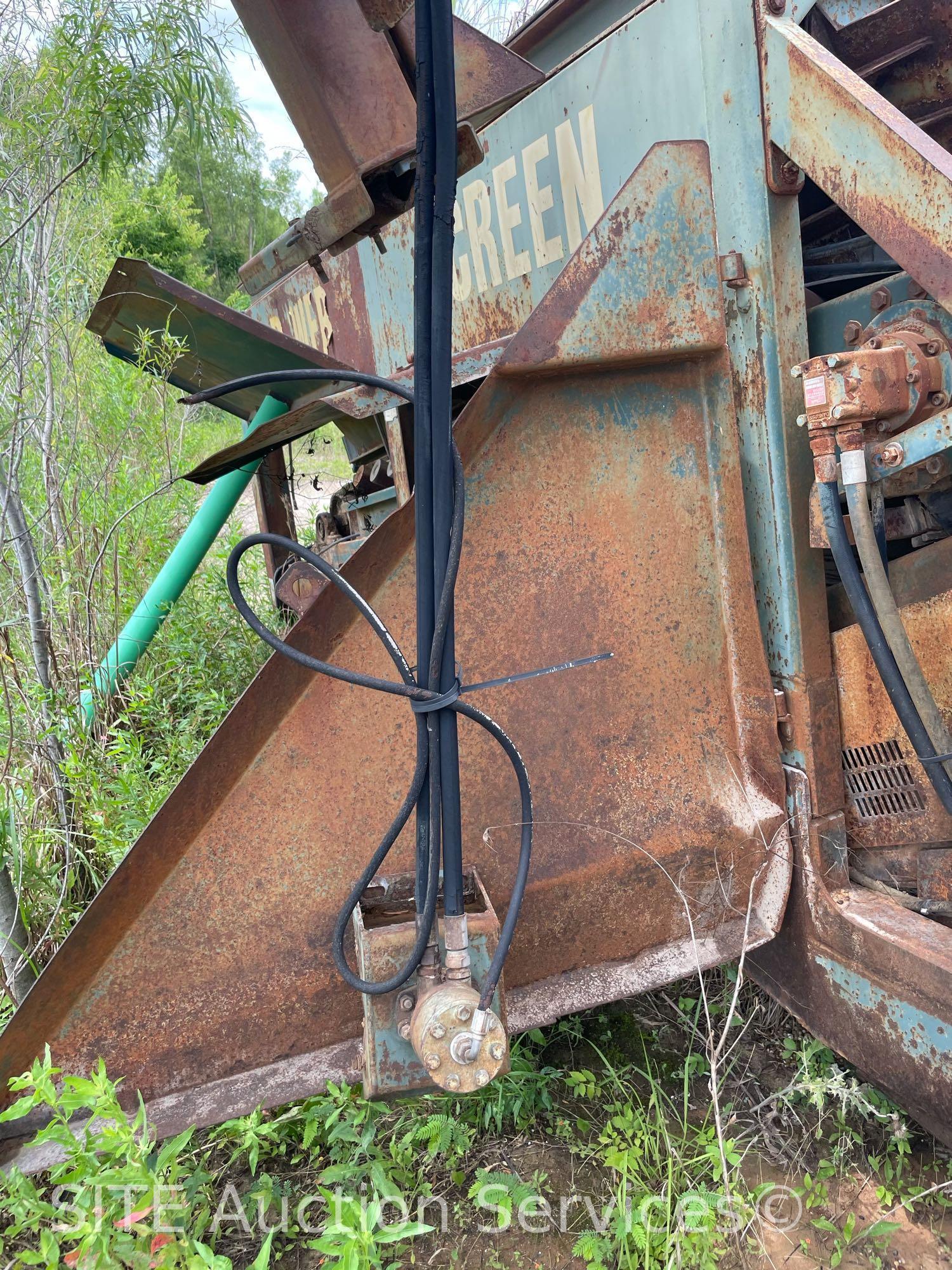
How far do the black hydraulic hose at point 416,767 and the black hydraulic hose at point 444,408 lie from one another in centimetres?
3

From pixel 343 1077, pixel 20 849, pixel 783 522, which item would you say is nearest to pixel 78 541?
pixel 20 849

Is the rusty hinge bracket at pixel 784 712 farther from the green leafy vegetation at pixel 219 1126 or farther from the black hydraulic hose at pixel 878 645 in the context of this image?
the green leafy vegetation at pixel 219 1126

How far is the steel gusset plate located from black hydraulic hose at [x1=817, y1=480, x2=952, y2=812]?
0.21 m

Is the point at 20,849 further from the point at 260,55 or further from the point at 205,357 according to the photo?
the point at 260,55

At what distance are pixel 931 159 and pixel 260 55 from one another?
112 cm

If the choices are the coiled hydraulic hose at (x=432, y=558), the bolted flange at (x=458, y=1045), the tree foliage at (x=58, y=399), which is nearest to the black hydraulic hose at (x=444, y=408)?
the coiled hydraulic hose at (x=432, y=558)

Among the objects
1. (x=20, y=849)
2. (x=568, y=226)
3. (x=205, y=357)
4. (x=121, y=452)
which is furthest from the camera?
(x=121, y=452)

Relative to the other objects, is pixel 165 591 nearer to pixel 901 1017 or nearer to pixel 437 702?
pixel 437 702

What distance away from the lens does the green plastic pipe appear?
9.45 ft

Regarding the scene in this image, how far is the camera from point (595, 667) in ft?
5.45

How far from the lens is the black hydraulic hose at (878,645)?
4.75ft

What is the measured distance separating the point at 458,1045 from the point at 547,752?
57cm

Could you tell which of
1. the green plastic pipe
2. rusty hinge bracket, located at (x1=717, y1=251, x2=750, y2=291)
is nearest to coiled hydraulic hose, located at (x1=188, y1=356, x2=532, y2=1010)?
rusty hinge bracket, located at (x1=717, y1=251, x2=750, y2=291)

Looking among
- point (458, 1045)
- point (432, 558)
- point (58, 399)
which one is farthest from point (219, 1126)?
point (58, 399)
